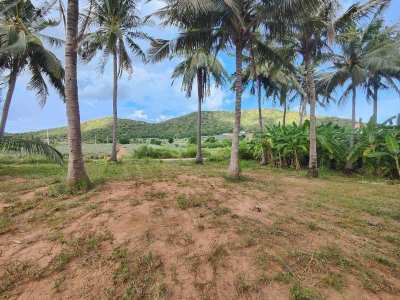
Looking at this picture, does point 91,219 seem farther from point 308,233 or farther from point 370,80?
point 370,80

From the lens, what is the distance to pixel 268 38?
8.70 m

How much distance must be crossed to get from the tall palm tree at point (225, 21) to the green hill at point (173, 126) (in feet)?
117

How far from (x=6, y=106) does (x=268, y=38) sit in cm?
1298

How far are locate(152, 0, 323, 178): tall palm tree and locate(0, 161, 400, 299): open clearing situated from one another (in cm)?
405

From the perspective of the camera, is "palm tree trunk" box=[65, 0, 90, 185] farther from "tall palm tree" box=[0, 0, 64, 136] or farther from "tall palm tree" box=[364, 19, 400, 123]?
"tall palm tree" box=[364, 19, 400, 123]

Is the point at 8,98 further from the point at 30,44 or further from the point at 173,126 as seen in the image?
the point at 173,126

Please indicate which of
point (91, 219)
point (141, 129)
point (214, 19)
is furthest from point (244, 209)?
point (141, 129)

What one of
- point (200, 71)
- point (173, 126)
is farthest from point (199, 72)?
point (173, 126)

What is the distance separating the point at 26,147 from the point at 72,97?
5.88ft

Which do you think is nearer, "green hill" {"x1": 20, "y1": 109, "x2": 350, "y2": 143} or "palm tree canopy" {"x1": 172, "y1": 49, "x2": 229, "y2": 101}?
"palm tree canopy" {"x1": 172, "y1": 49, "x2": 229, "y2": 101}

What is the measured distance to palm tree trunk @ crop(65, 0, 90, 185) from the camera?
17.9ft

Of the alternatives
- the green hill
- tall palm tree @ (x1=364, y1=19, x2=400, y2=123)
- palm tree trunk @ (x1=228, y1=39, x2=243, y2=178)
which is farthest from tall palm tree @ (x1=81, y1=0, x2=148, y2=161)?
the green hill

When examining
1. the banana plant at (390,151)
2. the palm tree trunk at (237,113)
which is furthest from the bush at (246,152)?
the palm tree trunk at (237,113)

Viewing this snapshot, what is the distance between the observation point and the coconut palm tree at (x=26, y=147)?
591cm
